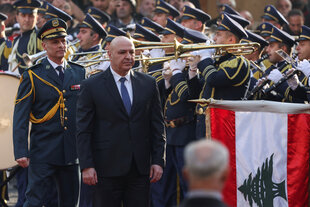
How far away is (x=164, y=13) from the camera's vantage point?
1211cm

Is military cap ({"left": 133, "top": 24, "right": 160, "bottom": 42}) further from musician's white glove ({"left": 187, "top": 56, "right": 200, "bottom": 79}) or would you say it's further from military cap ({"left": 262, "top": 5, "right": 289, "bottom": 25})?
military cap ({"left": 262, "top": 5, "right": 289, "bottom": 25})

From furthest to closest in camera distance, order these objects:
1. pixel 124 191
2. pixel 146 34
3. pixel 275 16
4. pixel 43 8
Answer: pixel 43 8
pixel 275 16
pixel 146 34
pixel 124 191

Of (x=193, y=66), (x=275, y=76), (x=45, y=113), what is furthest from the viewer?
(x=193, y=66)

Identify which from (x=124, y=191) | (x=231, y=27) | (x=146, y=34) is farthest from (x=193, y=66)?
(x=124, y=191)

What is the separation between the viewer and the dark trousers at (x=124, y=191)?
678 cm

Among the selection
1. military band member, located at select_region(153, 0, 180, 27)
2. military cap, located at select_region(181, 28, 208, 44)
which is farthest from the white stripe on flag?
military band member, located at select_region(153, 0, 180, 27)

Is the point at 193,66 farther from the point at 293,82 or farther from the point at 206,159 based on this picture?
the point at 206,159

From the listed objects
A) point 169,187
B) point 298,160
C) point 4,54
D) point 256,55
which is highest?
point 4,54

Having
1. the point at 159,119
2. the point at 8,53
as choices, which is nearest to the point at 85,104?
the point at 159,119

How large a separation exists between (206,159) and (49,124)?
4.36 meters

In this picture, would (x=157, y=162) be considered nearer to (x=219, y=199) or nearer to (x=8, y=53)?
(x=219, y=199)

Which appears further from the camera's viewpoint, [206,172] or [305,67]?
[305,67]

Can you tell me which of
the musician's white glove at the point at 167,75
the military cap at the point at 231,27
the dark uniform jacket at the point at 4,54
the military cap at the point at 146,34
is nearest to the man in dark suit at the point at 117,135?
the military cap at the point at 231,27

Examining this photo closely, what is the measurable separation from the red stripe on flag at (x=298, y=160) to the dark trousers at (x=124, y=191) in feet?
4.69
